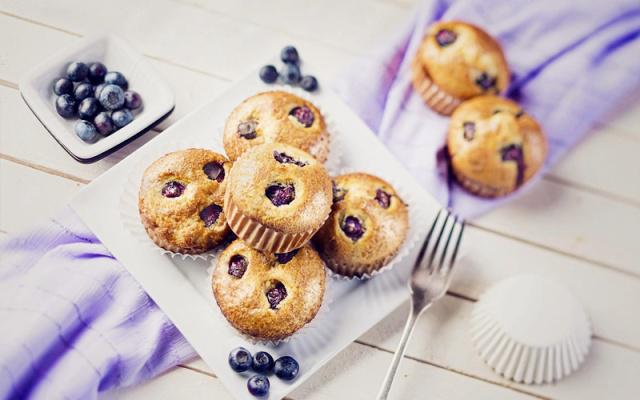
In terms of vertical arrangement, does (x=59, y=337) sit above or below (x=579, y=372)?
above

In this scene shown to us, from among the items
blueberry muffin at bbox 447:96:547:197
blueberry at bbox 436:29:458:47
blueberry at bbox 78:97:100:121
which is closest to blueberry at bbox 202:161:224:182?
blueberry at bbox 78:97:100:121

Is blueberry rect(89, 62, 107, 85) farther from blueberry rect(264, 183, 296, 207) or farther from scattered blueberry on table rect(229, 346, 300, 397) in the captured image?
scattered blueberry on table rect(229, 346, 300, 397)

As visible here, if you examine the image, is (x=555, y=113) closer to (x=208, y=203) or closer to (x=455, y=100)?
(x=455, y=100)

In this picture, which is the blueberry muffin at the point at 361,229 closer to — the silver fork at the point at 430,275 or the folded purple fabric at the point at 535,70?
the silver fork at the point at 430,275

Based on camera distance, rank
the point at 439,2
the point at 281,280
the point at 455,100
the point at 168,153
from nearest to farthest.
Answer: the point at 281,280
the point at 168,153
the point at 455,100
the point at 439,2

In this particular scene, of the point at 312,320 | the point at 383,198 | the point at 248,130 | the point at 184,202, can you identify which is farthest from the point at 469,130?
the point at 184,202

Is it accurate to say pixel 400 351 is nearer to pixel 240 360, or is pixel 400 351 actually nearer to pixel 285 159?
pixel 240 360

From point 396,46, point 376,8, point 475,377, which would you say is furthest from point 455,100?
point 475,377
